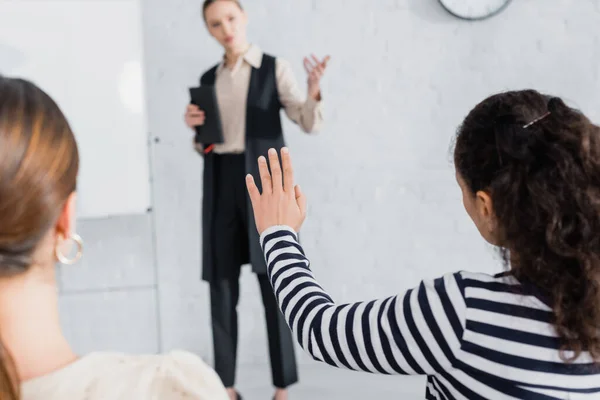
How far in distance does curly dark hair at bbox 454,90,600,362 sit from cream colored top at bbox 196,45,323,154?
106 cm

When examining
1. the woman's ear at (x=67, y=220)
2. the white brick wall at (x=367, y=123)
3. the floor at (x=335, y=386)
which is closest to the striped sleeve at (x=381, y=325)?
the woman's ear at (x=67, y=220)

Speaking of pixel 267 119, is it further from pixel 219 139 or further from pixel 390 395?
pixel 390 395

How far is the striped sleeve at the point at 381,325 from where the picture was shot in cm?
60

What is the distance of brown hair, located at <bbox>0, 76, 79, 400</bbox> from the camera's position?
0.43 meters

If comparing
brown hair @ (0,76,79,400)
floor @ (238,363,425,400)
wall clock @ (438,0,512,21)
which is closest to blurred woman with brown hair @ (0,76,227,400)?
brown hair @ (0,76,79,400)

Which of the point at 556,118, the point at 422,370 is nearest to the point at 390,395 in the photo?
the point at 422,370

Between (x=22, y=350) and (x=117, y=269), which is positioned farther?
(x=117, y=269)

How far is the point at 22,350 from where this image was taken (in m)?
0.48

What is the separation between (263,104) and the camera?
1663 millimetres

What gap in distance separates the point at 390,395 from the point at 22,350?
1.50 m

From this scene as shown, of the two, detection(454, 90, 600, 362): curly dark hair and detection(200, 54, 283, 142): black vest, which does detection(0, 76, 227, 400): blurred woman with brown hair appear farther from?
detection(200, 54, 283, 142): black vest

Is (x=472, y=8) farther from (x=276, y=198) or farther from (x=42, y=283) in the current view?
(x=42, y=283)

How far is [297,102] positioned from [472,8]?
29.6 inches

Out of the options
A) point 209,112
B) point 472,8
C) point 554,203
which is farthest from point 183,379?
point 472,8
